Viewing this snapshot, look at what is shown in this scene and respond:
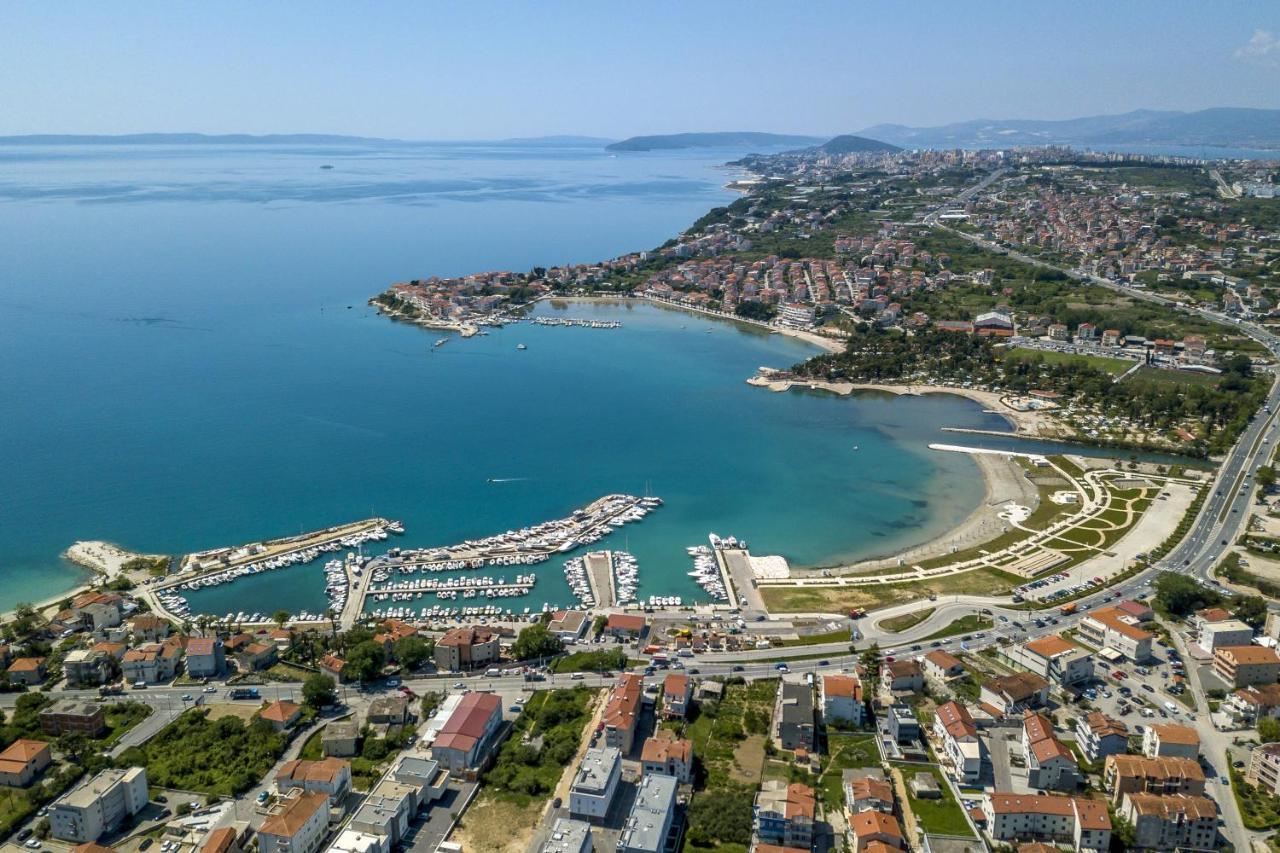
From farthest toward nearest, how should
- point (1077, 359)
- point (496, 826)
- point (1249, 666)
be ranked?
point (1077, 359) < point (1249, 666) < point (496, 826)

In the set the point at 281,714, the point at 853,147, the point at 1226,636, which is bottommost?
the point at 1226,636

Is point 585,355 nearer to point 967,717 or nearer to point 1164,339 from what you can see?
point 1164,339

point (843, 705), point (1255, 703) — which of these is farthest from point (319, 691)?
point (1255, 703)

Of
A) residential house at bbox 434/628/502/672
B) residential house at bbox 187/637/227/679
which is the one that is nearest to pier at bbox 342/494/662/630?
residential house at bbox 187/637/227/679

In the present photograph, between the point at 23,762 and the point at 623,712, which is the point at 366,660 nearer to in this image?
the point at 623,712

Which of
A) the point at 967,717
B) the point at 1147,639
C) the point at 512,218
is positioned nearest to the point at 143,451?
the point at 967,717

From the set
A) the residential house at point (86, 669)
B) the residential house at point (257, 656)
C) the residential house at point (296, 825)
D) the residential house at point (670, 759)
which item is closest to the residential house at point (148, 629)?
the residential house at point (86, 669)
